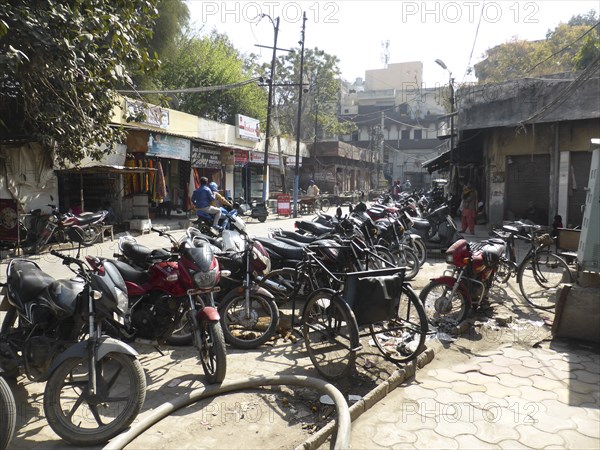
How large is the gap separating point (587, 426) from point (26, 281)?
4.20 metres

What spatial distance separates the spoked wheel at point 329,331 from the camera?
3.86m

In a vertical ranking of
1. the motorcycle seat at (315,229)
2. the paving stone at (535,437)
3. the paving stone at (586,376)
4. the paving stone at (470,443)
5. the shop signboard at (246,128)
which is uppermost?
the shop signboard at (246,128)

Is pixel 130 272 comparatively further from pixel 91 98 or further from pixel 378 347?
pixel 91 98

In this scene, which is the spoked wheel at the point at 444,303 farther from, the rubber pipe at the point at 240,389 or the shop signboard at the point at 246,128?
the shop signboard at the point at 246,128

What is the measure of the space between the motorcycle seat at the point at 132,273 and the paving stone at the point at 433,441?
271cm

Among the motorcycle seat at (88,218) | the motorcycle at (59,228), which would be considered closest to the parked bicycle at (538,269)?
the motorcycle at (59,228)

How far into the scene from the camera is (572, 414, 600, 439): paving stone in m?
3.14

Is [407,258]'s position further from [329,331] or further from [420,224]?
[329,331]

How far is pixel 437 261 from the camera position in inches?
396

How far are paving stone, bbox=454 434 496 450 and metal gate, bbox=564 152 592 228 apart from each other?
12.0 m

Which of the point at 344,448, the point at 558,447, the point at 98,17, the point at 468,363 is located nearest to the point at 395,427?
the point at 344,448

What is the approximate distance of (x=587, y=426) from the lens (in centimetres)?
323

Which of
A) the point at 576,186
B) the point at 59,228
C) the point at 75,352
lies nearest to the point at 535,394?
the point at 75,352

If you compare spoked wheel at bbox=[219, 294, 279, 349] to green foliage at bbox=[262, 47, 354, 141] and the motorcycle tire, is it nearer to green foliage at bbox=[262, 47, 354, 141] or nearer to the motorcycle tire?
the motorcycle tire
